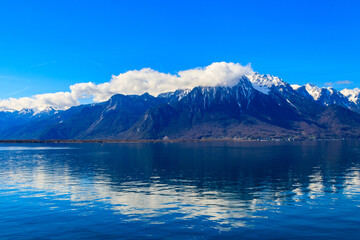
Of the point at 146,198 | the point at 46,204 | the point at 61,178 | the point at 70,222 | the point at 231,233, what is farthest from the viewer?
the point at 61,178

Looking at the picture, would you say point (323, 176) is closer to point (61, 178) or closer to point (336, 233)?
point (336, 233)

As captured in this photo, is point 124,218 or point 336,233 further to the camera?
point 124,218

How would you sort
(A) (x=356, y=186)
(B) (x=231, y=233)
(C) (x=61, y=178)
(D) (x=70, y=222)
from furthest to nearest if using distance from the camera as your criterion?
1. (C) (x=61, y=178)
2. (A) (x=356, y=186)
3. (D) (x=70, y=222)
4. (B) (x=231, y=233)

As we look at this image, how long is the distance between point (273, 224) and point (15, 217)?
3949cm

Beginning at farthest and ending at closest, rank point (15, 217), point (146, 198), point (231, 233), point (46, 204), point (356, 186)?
point (356, 186)
point (146, 198)
point (46, 204)
point (15, 217)
point (231, 233)

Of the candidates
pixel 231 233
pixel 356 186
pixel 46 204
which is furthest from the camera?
pixel 356 186

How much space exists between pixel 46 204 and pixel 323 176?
80.1m

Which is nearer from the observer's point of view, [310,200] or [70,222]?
[70,222]

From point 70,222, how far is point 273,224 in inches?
1163

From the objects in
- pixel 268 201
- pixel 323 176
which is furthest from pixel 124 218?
pixel 323 176

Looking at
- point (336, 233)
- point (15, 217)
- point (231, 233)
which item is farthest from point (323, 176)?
point (15, 217)

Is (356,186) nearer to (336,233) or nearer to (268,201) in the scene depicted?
(268,201)

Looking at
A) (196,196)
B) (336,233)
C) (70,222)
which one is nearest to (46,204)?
(70,222)

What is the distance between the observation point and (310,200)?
193 feet
